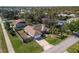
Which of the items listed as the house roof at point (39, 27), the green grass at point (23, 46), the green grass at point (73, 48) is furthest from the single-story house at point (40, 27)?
the green grass at point (73, 48)

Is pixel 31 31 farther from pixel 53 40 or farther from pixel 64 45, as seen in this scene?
pixel 64 45

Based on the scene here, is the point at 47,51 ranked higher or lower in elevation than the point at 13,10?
lower

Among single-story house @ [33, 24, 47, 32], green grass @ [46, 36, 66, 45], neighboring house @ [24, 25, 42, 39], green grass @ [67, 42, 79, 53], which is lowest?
green grass @ [67, 42, 79, 53]

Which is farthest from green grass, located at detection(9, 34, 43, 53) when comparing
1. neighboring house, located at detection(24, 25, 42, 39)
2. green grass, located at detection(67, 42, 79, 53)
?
green grass, located at detection(67, 42, 79, 53)

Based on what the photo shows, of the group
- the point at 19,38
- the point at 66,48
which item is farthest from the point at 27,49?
the point at 66,48

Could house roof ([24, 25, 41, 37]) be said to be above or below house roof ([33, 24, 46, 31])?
below

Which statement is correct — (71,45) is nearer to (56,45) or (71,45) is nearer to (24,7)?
(56,45)

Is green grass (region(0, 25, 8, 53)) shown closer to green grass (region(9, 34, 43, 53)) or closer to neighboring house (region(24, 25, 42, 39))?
green grass (region(9, 34, 43, 53))

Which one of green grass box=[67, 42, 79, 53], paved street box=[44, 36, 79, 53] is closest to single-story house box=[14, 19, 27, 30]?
paved street box=[44, 36, 79, 53]
